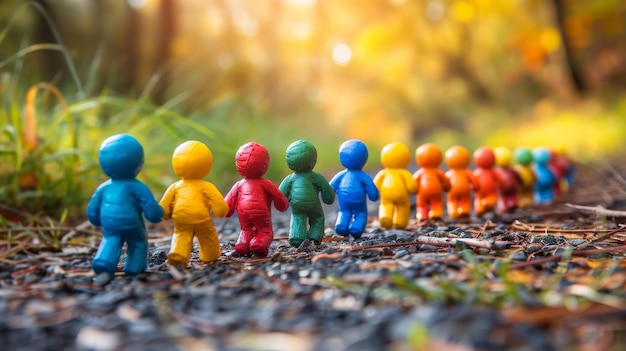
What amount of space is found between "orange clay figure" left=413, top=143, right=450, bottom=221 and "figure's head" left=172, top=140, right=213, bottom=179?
4.86ft

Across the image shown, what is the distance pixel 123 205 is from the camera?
85.1 inches

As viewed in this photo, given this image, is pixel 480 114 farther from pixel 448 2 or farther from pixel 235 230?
pixel 235 230

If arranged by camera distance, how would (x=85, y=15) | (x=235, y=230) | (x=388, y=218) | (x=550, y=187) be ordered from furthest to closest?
(x=85, y=15)
(x=550, y=187)
(x=235, y=230)
(x=388, y=218)

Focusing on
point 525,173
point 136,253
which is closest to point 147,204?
point 136,253

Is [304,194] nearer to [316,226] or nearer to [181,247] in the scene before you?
[316,226]

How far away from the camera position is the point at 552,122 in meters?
13.0

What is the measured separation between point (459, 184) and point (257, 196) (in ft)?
5.17

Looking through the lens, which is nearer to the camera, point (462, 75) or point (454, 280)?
point (454, 280)

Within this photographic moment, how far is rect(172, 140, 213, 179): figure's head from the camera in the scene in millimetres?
2309

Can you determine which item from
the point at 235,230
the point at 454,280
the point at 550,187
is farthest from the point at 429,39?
the point at 454,280

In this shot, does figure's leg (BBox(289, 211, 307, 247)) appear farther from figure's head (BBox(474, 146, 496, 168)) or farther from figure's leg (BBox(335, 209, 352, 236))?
figure's head (BBox(474, 146, 496, 168))

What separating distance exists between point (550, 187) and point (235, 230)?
8.40 feet

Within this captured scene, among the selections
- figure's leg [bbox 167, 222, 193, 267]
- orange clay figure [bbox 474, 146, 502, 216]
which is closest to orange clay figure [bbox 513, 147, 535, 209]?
orange clay figure [bbox 474, 146, 502, 216]

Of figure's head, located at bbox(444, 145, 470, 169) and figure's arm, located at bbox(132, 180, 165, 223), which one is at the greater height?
figure's head, located at bbox(444, 145, 470, 169)
